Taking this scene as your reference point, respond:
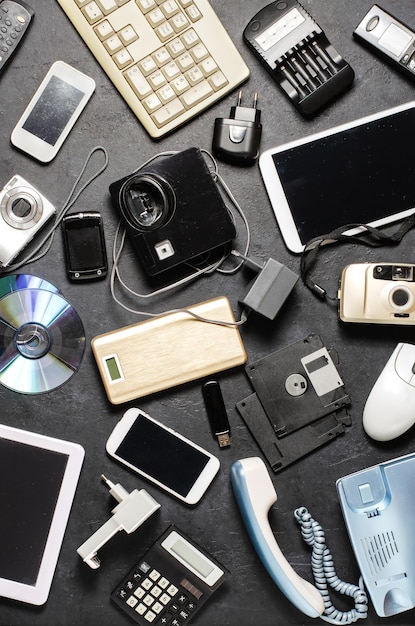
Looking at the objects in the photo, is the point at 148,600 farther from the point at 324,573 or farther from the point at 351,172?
the point at 351,172

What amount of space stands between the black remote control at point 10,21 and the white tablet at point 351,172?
438mm

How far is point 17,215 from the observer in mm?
1080

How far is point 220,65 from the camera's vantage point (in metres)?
1.07

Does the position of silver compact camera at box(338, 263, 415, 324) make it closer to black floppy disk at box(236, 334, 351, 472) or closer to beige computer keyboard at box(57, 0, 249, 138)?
black floppy disk at box(236, 334, 351, 472)

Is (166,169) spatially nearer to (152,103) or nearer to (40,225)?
(152,103)

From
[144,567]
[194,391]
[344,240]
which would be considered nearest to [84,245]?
[194,391]

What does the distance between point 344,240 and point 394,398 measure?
27cm

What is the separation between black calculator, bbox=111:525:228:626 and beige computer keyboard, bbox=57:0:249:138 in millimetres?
683

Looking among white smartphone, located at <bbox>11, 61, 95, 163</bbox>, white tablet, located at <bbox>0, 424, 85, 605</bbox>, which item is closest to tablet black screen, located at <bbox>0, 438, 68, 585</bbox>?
white tablet, located at <bbox>0, 424, 85, 605</bbox>

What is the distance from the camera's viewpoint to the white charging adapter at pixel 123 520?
1.04m

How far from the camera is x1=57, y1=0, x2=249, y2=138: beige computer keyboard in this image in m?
1.05

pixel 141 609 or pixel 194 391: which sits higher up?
pixel 194 391

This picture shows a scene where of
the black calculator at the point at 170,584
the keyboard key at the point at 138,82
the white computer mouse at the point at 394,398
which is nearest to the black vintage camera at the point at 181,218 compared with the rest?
the keyboard key at the point at 138,82

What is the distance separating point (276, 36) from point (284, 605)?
36.5 inches
